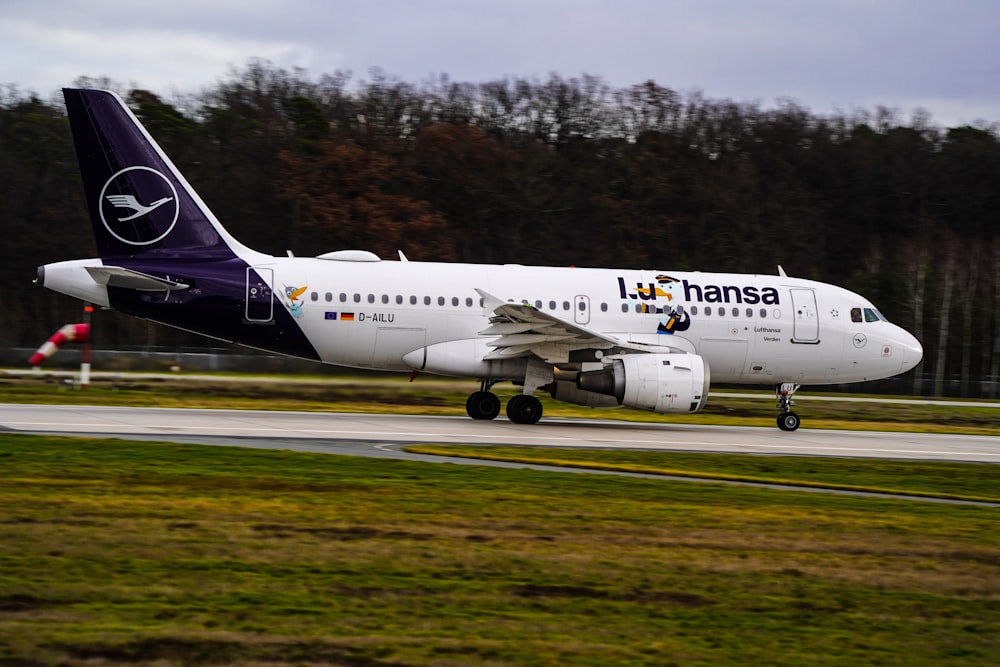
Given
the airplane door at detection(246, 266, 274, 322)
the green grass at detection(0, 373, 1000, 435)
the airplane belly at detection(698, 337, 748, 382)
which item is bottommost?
the green grass at detection(0, 373, 1000, 435)

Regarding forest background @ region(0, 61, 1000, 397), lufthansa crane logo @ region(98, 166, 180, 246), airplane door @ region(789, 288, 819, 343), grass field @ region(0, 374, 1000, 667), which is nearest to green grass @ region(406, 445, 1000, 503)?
grass field @ region(0, 374, 1000, 667)

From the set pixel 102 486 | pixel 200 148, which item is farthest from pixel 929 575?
pixel 200 148

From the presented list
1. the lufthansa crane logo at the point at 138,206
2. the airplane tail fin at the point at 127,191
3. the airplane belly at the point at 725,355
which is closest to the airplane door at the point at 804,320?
the airplane belly at the point at 725,355

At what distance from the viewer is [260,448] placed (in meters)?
16.7

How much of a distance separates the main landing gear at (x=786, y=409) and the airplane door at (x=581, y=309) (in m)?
5.35

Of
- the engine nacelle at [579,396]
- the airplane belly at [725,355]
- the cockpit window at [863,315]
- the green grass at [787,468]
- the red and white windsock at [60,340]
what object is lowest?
the green grass at [787,468]

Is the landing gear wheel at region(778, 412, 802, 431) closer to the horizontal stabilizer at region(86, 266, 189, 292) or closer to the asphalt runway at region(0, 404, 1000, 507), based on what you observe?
the asphalt runway at region(0, 404, 1000, 507)

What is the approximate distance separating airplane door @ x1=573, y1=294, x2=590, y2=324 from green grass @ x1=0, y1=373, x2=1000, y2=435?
12.1 ft

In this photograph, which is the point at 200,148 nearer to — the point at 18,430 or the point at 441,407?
the point at 441,407

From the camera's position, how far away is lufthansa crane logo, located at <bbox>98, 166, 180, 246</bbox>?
899 inches

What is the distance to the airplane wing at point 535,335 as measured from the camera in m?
22.1

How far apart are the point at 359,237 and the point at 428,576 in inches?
1502

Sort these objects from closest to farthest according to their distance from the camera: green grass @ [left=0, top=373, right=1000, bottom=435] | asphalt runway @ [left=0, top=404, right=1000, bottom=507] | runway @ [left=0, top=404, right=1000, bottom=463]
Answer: asphalt runway @ [left=0, top=404, right=1000, bottom=507], runway @ [left=0, top=404, right=1000, bottom=463], green grass @ [left=0, top=373, right=1000, bottom=435]

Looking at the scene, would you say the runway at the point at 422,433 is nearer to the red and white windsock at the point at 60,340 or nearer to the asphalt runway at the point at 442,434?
the asphalt runway at the point at 442,434
